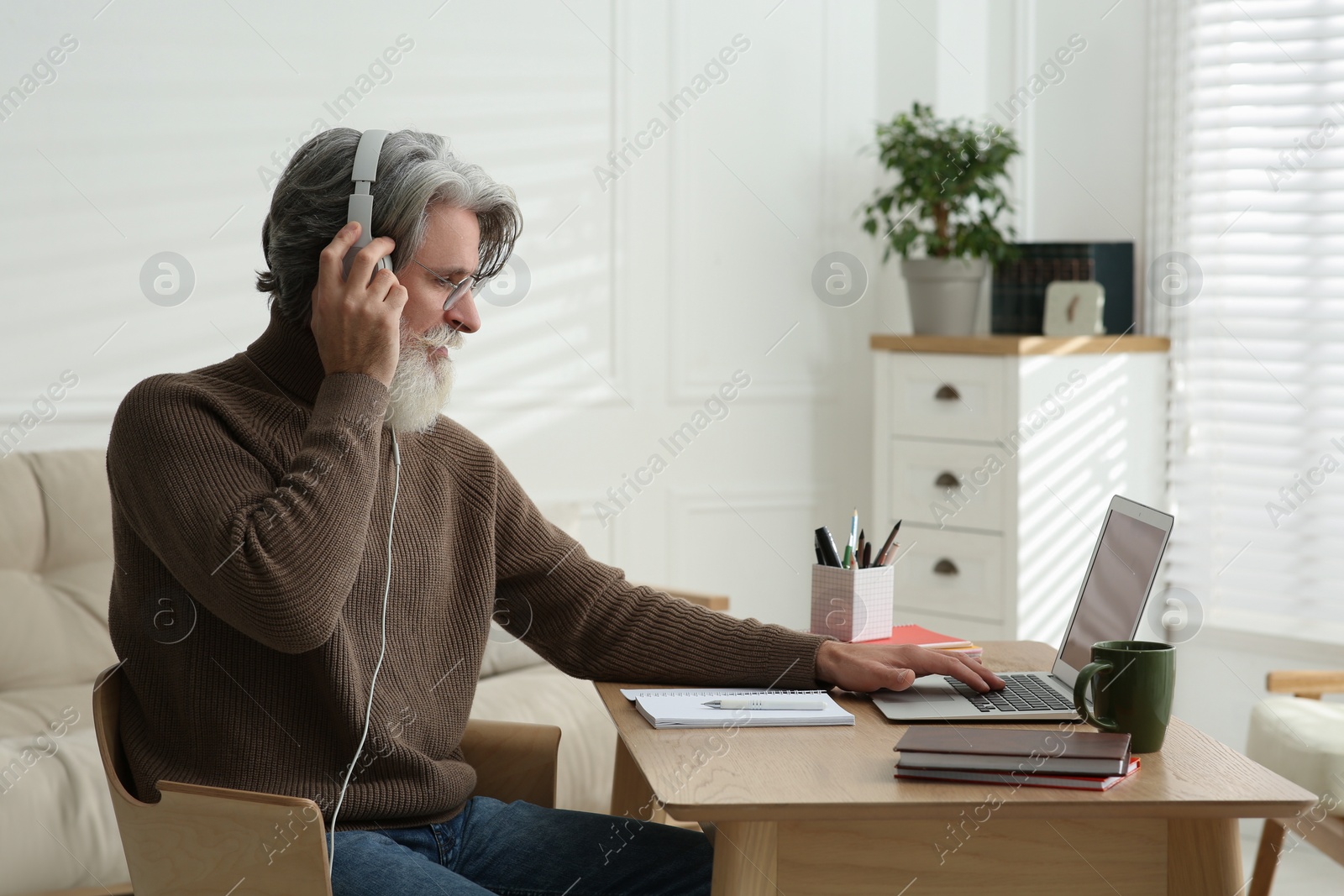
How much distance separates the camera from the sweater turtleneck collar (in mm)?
1524

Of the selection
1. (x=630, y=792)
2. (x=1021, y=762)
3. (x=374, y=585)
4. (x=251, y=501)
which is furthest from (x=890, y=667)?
(x=251, y=501)

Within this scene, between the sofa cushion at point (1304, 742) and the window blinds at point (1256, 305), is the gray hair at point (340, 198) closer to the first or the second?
the sofa cushion at point (1304, 742)

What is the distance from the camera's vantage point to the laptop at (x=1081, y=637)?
1443mm

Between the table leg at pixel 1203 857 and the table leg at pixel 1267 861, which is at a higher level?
the table leg at pixel 1203 857

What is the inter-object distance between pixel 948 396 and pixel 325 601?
2.56 m

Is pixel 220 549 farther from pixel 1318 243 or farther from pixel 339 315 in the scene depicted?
pixel 1318 243

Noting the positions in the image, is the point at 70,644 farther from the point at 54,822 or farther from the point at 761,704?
the point at 761,704

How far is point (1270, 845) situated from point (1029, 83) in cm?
227

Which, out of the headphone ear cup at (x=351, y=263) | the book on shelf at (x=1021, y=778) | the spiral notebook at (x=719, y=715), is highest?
the headphone ear cup at (x=351, y=263)

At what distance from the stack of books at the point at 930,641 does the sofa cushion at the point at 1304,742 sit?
0.96m

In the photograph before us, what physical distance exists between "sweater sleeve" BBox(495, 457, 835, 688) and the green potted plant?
228cm

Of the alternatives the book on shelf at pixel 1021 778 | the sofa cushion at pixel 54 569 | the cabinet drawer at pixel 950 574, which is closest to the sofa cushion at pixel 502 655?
the sofa cushion at pixel 54 569

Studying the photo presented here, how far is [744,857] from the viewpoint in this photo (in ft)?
3.95

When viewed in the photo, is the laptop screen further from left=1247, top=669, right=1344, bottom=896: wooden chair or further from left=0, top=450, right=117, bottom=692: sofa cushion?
left=0, top=450, right=117, bottom=692: sofa cushion
